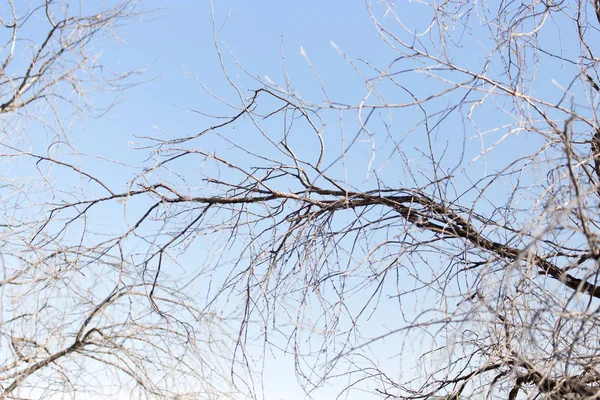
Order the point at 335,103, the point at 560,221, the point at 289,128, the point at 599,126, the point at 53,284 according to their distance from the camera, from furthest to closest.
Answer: the point at 53,284, the point at 289,128, the point at 599,126, the point at 335,103, the point at 560,221

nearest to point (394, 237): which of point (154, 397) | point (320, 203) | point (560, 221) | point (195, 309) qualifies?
point (320, 203)

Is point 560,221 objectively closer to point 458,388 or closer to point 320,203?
point 320,203

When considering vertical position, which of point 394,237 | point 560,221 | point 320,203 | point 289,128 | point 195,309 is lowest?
point 560,221

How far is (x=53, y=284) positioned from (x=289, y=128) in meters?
1.73

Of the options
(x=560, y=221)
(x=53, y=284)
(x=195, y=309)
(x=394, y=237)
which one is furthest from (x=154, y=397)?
(x=560, y=221)

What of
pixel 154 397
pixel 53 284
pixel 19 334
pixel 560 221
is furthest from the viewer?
pixel 19 334

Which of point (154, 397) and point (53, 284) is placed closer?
point (53, 284)

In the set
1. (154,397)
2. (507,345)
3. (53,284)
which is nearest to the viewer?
(507,345)

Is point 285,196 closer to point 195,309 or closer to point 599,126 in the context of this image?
point 599,126

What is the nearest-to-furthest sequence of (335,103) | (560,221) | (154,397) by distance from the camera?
(560,221) → (335,103) → (154,397)

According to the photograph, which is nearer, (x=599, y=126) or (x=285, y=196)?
(x=599, y=126)

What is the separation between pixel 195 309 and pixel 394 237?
1992 millimetres

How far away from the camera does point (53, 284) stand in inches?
135

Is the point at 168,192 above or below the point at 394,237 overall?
above
